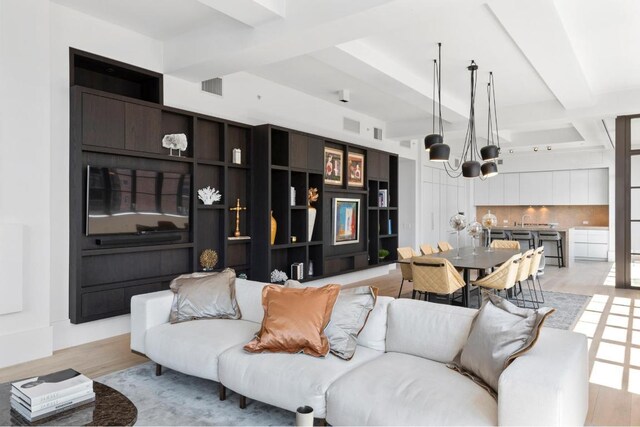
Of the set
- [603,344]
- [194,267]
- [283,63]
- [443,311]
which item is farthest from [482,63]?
[194,267]

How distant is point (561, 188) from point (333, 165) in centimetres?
813

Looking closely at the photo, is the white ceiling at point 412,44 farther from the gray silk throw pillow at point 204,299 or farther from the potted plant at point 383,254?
the potted plant at point 383,254

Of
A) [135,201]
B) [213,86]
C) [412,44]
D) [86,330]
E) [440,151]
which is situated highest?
[412,44]

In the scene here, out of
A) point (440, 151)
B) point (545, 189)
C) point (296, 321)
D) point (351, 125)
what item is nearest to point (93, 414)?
point (296, 321)

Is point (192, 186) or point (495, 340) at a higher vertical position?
point (192, 186)

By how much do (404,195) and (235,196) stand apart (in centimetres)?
570

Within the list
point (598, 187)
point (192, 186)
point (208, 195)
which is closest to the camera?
point (192, 186)

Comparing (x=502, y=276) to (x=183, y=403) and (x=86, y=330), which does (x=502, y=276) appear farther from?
(x=86, y=330)

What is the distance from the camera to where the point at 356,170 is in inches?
306

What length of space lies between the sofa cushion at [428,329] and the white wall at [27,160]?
3.19 m

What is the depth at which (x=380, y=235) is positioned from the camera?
841 cm

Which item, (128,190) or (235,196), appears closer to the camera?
(128,190)

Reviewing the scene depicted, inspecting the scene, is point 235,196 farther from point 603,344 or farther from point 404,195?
point 404,195

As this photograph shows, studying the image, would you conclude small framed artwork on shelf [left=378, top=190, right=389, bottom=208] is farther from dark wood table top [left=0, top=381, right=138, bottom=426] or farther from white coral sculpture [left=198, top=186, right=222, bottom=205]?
dark wood table top [left=0, top=381, right=138, bottom=426]
